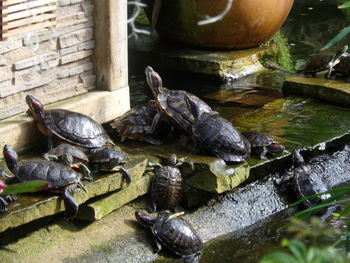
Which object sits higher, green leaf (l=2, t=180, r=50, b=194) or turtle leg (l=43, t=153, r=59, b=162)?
green leaf (l=2, t=180, r=50, b=194)

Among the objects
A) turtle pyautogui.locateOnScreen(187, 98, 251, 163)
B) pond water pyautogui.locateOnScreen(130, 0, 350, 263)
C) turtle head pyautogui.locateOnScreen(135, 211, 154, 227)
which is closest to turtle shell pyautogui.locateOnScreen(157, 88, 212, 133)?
turtle pyautogui.locateOnScreen(187, 98, 251, 163)

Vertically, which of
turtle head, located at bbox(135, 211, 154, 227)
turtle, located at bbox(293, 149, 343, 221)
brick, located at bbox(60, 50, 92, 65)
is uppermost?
brick, located at bbox(60, 50, 92, 65)

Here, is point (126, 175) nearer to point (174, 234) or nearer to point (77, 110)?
point (174, 234)

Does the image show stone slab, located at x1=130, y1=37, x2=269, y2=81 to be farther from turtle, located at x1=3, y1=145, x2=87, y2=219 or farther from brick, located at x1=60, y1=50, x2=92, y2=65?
turtle, located at x1=3, y1=145, x2=87, y2=219

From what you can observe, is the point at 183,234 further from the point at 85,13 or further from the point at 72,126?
the point at 85,13

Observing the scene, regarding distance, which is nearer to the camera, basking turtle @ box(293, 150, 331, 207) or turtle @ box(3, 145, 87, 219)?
turtle @ box(3, 145, 87, 219)

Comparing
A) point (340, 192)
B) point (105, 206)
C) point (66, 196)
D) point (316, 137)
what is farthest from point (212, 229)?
point (340, 192)

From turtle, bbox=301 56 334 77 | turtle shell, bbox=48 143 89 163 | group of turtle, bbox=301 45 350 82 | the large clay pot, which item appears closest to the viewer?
turtle shell, bbox=48 143 89 163

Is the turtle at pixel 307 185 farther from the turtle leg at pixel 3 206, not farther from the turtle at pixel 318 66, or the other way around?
the turtle leg at pixel 3 206
